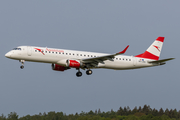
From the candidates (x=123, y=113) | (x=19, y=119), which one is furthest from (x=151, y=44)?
(x=123, y=113)

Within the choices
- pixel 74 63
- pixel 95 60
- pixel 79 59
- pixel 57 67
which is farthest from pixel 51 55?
pixel 95 60

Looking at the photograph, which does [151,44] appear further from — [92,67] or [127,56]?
[92,67]

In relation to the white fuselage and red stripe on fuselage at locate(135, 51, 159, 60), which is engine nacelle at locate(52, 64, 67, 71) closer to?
the white fuselage

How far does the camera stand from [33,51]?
49.3 meters

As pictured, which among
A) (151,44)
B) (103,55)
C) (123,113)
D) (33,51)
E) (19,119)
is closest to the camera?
(33,51)

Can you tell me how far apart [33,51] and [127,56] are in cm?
1690

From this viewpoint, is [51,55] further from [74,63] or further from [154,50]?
[154,50]

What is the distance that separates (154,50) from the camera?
59.5 metres

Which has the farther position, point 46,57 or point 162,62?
point 162,62

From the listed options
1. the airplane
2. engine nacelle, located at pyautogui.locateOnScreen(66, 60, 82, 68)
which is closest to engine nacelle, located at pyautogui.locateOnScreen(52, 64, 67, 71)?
the airplane

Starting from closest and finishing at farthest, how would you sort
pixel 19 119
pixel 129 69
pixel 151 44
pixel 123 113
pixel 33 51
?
pixel 33 51 < pixel 129 69 < pixel 151 44 < pixel 19 119 < pixel 123 113

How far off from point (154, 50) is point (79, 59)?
53.0 feet

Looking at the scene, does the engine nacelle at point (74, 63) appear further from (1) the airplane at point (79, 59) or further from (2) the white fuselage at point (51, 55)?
(2) the white fuselage at point (51, 55)

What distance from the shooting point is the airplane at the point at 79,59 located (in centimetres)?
4934
